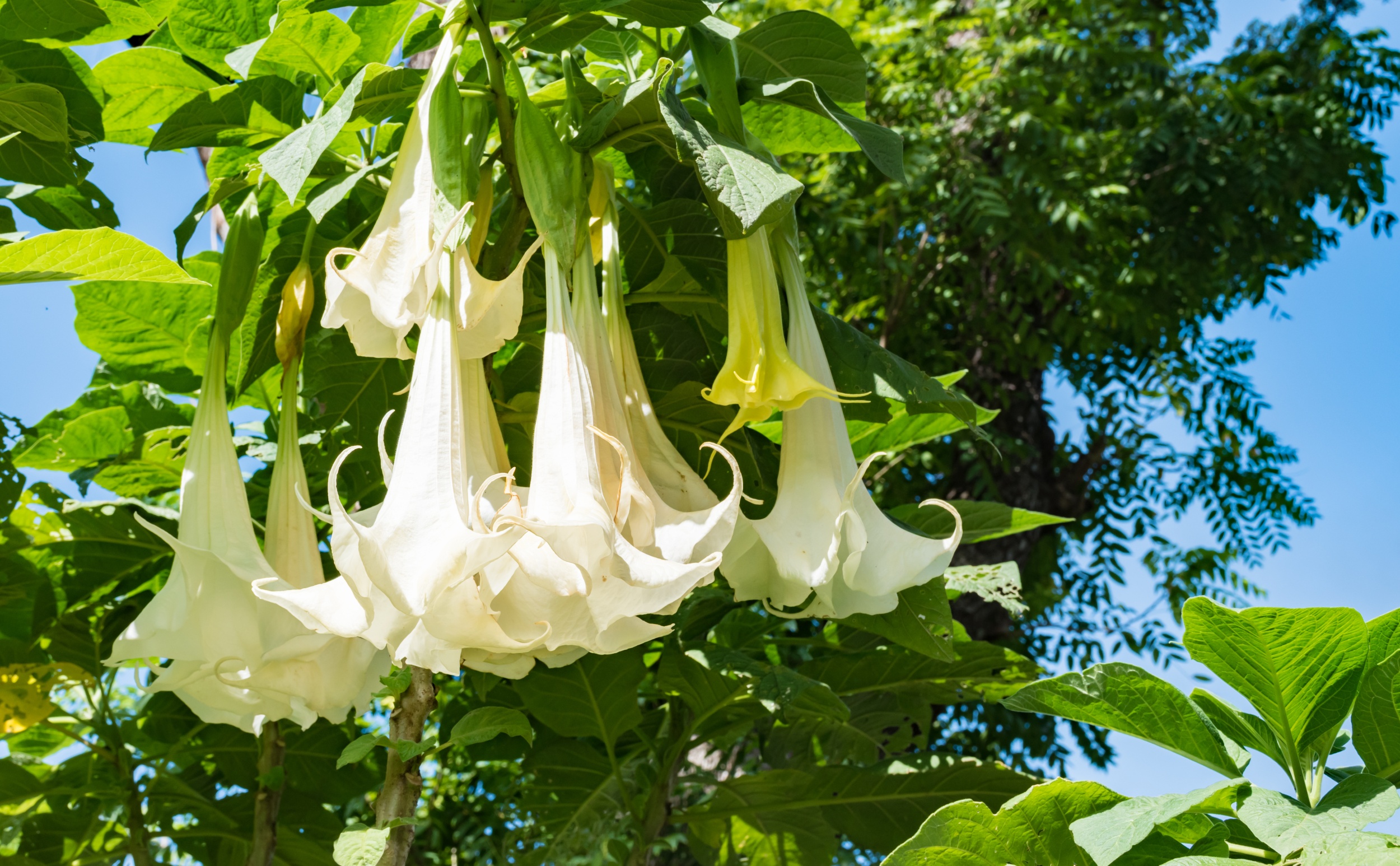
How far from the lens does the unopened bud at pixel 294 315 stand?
75cm

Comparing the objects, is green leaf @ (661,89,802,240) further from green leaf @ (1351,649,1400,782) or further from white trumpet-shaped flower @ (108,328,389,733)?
green leaf @ (1351,649,1400,782)

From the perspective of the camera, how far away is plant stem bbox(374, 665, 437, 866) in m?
0.72

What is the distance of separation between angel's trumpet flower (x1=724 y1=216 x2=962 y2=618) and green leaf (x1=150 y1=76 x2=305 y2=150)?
0.47 m

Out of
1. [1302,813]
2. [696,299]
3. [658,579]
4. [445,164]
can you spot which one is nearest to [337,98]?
[445,164]

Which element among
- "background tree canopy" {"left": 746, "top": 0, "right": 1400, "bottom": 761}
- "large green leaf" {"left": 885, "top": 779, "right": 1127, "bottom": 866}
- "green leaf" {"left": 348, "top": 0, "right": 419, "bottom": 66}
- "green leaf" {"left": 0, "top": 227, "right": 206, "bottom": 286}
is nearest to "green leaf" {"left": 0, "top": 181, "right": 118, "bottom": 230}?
"green leaf" {"left": 348, "top": 0, "right": 419, "bottom": 66}

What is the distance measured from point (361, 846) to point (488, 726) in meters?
0.11

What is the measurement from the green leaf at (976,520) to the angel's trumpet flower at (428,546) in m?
0.47

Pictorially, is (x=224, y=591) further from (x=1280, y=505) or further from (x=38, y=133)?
(x=1280, y=505)

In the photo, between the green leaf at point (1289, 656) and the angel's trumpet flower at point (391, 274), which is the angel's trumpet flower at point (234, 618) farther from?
the green leaf at point (1289, 656)

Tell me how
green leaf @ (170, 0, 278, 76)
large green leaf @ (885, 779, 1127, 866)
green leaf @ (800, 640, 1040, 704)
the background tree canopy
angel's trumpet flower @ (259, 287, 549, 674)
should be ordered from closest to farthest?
1. angel's trumpet flower @ (259, 287, 549, 674)
2. large green leaf @ (885, 779, 1127, 866)
3. green leaf @ (170, 0, 278, 76)
4. green leaf @ (800, 640, 1040, 704)
5. the background tree canopy

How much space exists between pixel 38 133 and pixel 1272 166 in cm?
419

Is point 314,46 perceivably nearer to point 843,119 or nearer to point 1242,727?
point 843,119

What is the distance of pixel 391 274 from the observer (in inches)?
24.8

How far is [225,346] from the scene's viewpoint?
2.50 ft
